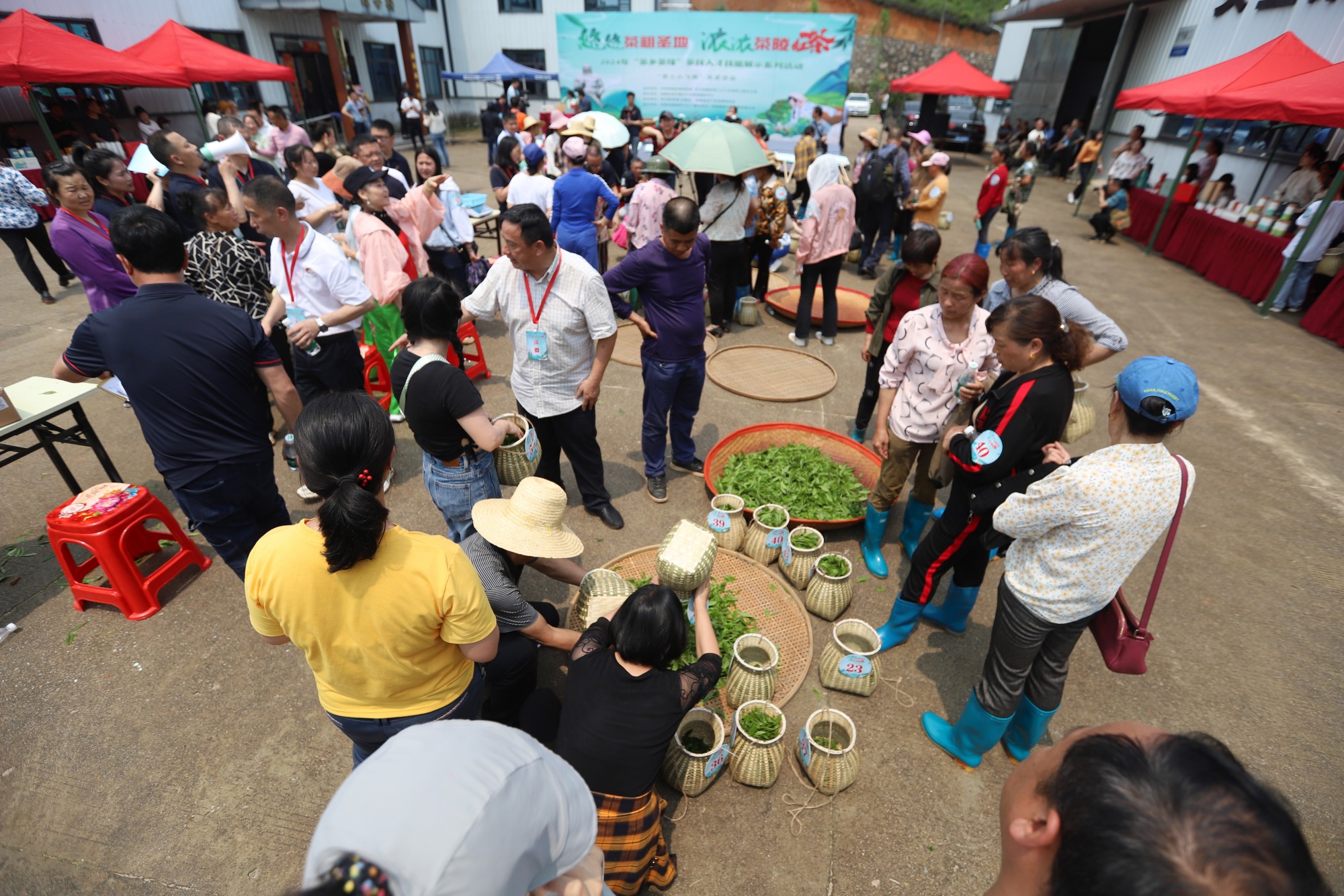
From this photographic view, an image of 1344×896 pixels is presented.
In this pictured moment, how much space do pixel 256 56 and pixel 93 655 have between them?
21.0 metres

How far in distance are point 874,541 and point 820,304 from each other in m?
4.92

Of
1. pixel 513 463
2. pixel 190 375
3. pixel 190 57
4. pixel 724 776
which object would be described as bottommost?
pixel 724 776

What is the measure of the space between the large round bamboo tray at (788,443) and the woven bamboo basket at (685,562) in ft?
4.81

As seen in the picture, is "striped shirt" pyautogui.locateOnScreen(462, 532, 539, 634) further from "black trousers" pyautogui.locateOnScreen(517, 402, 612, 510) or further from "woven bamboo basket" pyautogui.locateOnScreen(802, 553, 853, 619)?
"woven bamboo basket" pyautogui.locateOnScreen(802, 553, 853, 619)

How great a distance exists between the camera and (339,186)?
6680 millimetres

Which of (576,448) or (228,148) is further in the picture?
(228,148)

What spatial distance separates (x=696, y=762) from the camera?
2627 mm

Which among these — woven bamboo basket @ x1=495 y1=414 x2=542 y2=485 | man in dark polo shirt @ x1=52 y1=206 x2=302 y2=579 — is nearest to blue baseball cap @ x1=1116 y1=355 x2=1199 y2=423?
woven bamboo basket @ x1=495 y1=414 x2=542 y2=485

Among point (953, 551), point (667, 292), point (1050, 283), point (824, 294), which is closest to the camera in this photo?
point (953, 551)

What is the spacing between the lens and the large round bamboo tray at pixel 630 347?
6.91m

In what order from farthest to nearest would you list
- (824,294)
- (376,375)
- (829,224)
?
(824,294) < (829,224) < (376,375)

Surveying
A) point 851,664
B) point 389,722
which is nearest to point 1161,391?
point 851,664

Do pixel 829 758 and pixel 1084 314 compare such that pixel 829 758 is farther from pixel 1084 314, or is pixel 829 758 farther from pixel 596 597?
pixel 1084 314

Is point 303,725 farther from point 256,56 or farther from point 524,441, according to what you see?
point 256,56
